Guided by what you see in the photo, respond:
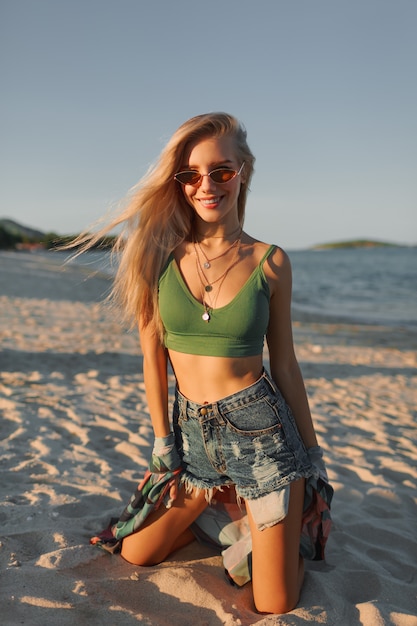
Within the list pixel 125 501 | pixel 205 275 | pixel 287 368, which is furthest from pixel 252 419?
pixel 125 501

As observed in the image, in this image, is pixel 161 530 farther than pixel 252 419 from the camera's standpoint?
Yes

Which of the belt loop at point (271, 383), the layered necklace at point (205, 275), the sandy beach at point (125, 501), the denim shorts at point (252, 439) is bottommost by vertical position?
the sandy beach at point (125, 501)

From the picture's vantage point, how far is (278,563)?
2631mm

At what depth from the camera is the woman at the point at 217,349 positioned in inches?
104

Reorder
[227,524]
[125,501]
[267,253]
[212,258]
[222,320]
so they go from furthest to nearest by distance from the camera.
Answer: [125,501]
[227,524]
[212,258]
[267,253]
[222,320]

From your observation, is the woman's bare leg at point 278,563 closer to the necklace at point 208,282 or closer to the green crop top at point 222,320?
the green crop top at point 222,320

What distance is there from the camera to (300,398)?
2.84m

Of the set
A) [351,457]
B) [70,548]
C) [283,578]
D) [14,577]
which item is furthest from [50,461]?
[351,457]

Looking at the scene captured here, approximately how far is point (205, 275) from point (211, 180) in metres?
0.46

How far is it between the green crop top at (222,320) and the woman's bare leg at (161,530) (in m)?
0.78

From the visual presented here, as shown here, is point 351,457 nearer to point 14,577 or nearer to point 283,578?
point 283,578

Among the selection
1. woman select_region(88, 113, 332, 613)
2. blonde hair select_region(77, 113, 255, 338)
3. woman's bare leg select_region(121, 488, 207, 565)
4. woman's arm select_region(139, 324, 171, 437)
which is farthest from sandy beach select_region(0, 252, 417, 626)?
blonde hair select_region(77, 113, 255, 338)

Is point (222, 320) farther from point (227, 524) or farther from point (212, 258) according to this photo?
point (227, 524)

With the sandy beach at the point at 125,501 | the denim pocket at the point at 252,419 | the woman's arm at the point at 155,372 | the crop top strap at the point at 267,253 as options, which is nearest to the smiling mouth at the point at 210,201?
the crop top strap at the point at 267,253
